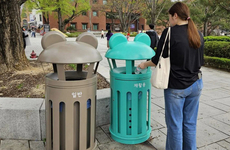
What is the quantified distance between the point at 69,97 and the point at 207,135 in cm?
226

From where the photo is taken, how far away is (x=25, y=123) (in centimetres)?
305

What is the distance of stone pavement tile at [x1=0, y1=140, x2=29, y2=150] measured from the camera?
289 centimetres

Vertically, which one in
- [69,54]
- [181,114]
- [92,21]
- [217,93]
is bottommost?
[217,93]

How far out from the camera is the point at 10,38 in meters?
5.34

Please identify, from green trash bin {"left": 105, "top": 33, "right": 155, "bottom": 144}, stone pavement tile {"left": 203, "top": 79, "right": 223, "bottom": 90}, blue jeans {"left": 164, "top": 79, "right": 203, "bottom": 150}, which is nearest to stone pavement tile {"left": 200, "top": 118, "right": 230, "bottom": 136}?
blue jeans {"left": 164, "top": 79, "right": 203, "bottom": 150}

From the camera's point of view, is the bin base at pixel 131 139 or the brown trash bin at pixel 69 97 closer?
the brown trash bin at pixel 69 97

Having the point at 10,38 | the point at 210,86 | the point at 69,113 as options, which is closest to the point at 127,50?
the point at 69,113

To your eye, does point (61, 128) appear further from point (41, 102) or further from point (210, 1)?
point (210, 1)

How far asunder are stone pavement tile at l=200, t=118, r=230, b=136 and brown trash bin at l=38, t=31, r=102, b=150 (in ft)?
6.92

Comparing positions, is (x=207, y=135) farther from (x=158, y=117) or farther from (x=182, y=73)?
(x=182, y=73)

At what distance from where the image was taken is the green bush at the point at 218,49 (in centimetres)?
902

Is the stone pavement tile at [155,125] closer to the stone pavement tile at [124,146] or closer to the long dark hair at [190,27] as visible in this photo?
the stone pavement tile at [124,146]

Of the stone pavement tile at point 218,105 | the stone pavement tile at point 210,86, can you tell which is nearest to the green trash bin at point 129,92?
the stone pavement tile at point 218,105

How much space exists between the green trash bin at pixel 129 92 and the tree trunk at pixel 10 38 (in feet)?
11.6
